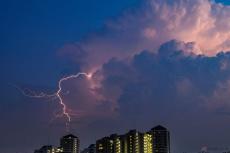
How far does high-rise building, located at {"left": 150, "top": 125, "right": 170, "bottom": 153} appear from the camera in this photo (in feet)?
622

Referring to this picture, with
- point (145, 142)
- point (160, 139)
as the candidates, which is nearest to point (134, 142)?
point (145, 142)

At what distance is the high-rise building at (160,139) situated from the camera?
18950cm

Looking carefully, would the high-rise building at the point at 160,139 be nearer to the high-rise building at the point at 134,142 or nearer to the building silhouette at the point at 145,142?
the building silhouette at the point at 145,142

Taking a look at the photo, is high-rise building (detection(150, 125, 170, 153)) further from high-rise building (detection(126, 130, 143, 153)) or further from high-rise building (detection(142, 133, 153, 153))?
high-rise building (detection(126, 130, 143, 153))

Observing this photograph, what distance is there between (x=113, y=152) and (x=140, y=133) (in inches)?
692

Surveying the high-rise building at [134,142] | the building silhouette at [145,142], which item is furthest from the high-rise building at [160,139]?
the high-rise building at [134,142]

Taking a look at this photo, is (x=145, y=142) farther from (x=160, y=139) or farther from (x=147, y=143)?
(x=160, y=139)

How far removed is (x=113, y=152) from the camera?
19850 cm

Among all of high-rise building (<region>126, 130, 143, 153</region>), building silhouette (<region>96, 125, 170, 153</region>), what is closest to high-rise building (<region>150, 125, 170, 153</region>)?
building silhouette (<region>96, 125, 170, 153</region>)

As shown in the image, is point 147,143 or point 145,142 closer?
point 145,142

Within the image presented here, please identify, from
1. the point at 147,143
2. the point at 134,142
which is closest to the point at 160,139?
the point at 147,143

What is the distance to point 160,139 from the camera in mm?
190625

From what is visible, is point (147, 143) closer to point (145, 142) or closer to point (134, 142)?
point (145, 142)

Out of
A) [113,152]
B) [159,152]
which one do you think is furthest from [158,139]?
[113,152]
